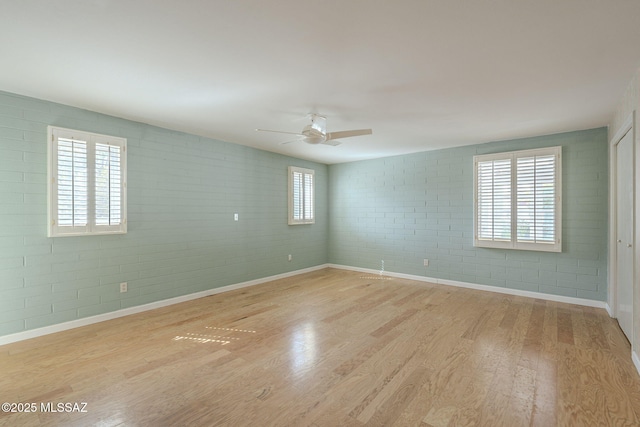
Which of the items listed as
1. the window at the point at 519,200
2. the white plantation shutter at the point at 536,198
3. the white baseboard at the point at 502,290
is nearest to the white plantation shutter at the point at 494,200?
the window at the point at 519,200

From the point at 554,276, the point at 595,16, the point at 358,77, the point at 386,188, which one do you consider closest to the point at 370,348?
the point at 358,77

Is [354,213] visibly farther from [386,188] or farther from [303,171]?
[303,171]

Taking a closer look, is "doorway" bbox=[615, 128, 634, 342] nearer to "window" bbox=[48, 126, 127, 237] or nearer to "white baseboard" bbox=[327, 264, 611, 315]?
"white baseboard" bbox=[327, 264, 611, 315]

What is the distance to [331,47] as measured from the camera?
87.9 inches

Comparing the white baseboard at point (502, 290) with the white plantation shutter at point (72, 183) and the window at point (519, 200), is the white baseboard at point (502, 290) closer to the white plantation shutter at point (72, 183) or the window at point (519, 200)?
the window at point (519, 200)

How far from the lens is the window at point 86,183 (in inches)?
132

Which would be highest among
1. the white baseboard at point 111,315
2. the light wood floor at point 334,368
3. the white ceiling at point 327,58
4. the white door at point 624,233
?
the white ceiling at point 327,58

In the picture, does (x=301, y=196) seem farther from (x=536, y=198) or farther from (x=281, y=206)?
(x=536, y=198)

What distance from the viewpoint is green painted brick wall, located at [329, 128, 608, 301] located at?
4348 millimetres

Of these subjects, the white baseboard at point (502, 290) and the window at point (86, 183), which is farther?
the white baseboard at point (502, 290)

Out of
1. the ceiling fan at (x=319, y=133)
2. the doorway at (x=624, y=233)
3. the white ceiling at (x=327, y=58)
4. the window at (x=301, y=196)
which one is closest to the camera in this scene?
the white ceiling at (x=327, y=58)

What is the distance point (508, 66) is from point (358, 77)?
1275 millimetres

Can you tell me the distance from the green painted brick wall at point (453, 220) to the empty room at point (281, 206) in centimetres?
4

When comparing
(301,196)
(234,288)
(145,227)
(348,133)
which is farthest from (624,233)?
(145,227)
